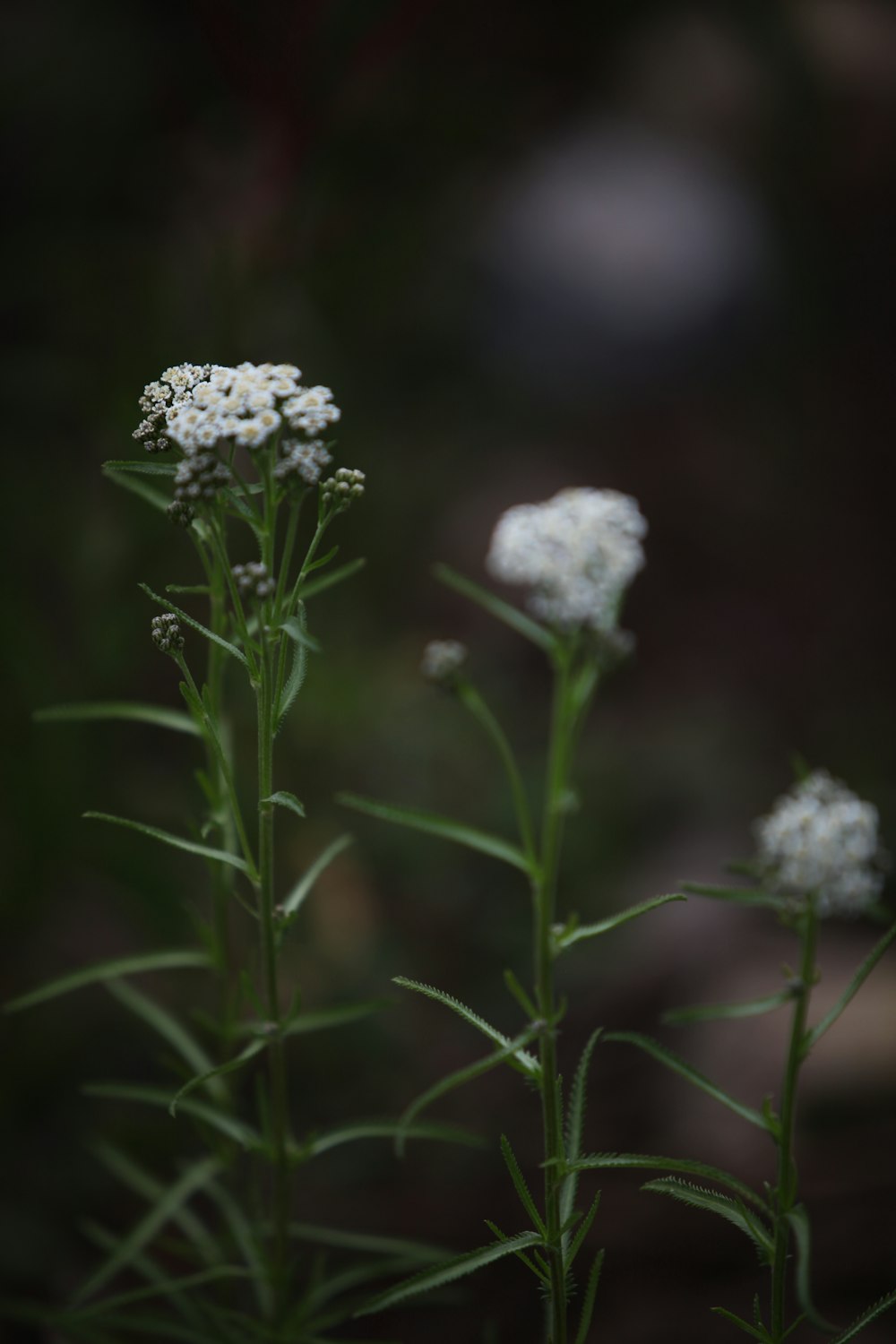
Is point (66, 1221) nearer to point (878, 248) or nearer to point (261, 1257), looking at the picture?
point (261, 1257)

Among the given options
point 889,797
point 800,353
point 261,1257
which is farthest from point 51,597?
A: point 800,353

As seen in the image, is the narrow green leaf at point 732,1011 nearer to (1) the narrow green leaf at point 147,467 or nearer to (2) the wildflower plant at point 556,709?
(2) the wildflower plant at point 556,709

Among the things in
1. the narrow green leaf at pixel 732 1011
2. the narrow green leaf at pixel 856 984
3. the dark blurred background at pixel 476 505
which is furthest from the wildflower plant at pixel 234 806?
the dark blurred background at pixel 476 505

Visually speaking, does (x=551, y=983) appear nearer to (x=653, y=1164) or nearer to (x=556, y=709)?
(x=653, y=1164)

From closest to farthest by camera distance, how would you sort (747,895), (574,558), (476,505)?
(574,558) < (747,895) < (476,505)

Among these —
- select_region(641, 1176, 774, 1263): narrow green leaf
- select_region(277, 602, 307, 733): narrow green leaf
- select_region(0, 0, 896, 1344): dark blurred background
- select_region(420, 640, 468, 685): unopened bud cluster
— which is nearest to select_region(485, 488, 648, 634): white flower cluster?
select_region(420, 640, 468, 685): unopened bud cluster

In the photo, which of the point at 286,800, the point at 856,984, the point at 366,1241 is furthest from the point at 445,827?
the point at 366,1241
